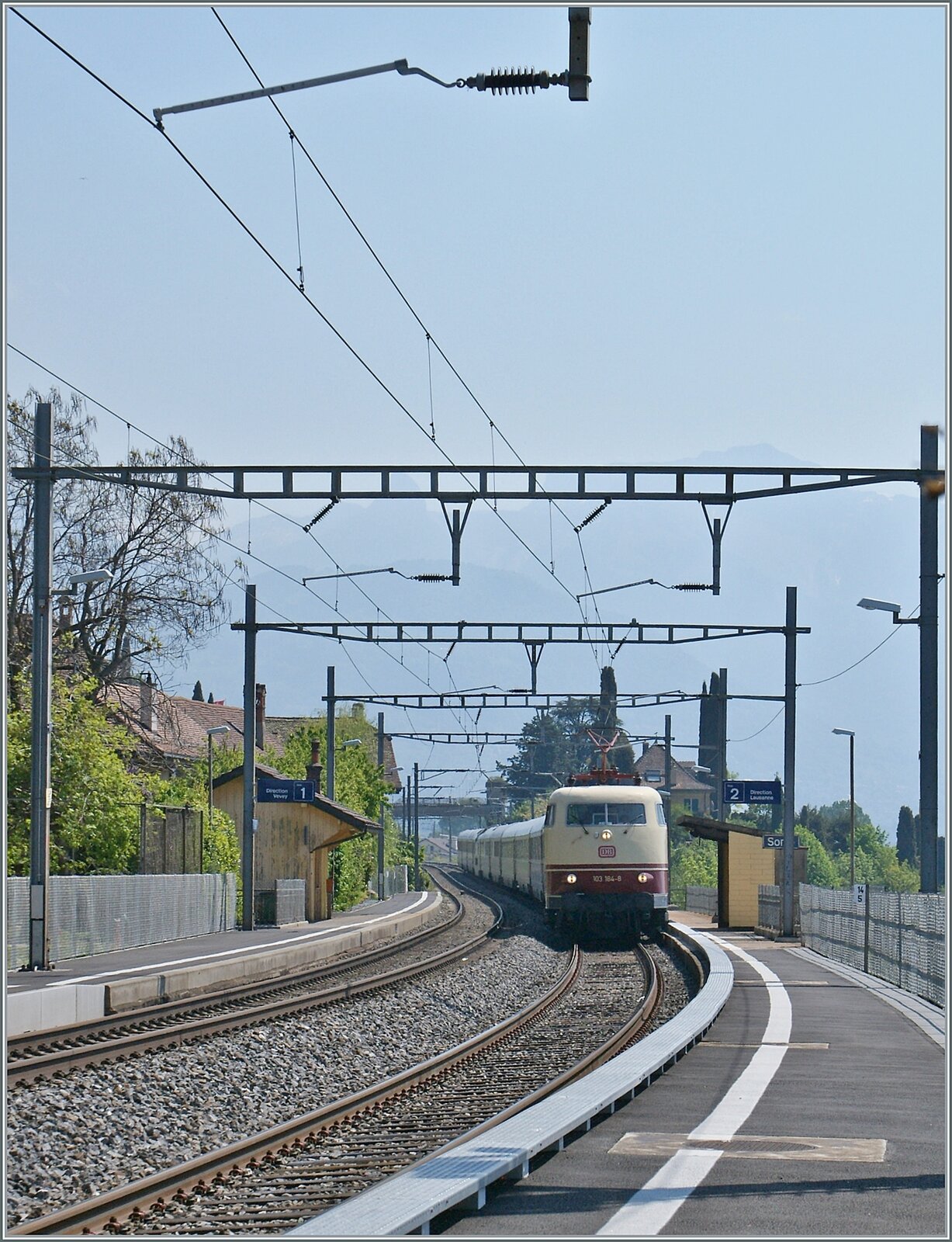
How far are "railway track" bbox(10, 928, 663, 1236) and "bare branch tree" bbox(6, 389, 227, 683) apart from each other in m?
26.1

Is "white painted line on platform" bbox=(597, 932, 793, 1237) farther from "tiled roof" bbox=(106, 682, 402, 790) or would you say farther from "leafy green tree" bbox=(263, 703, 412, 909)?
"leafy green tree" bbox=(263, 703, 412, 909)

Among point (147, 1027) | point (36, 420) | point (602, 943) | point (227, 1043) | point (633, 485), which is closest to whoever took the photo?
point (227, 1043)

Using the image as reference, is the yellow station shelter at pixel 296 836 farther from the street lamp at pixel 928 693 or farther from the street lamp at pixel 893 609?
the street lamp at pixel 928 693

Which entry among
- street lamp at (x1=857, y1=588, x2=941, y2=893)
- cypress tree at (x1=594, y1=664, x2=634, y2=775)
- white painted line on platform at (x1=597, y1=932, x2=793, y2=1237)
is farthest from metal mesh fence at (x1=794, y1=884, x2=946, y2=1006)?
cypress tree at (x1=594, y1=664, x2=634, y2=775)

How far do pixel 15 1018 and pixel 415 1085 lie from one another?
211 inches

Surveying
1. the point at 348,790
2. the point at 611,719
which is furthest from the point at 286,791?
the point at 611,719

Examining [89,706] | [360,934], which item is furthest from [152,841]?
[360,934]

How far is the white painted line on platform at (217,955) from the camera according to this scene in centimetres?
2248

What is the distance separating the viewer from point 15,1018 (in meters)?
18.0

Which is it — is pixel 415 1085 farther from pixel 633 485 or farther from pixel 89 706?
pixel 89 706

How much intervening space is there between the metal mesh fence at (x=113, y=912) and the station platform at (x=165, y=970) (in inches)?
12.4

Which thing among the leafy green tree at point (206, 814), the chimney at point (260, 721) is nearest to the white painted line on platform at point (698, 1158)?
the leafy green tree at point (206, 814)

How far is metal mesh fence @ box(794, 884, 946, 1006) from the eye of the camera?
2169 centimetres

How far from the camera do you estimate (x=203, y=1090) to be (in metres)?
14.6
